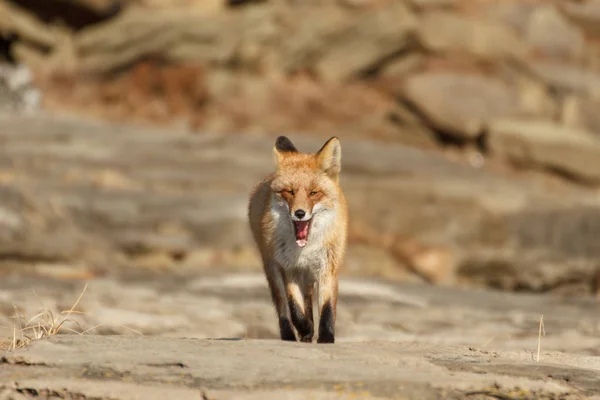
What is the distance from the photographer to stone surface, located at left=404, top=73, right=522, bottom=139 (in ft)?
100

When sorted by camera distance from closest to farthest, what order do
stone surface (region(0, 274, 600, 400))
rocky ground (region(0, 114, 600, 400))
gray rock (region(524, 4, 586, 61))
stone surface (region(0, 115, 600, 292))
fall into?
stone surface (region(0, 274, 600, 400)), rocky ground (region(0, 114, 600, 400)), stone surface (region(0, 115, 600, 292)), gray rock (region(524, 4, 586, 61))

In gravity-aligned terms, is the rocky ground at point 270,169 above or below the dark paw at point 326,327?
above

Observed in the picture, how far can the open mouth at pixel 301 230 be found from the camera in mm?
7316

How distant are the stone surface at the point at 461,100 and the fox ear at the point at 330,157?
23216 millimetres

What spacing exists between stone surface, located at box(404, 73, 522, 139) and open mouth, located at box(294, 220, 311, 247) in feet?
77.6

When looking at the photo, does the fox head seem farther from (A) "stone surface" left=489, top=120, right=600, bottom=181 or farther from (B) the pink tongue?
(A) "stone surface" left=489, top=120, right=600, bottom=181

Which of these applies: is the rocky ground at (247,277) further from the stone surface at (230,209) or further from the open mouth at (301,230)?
the open mouth at (301,230)

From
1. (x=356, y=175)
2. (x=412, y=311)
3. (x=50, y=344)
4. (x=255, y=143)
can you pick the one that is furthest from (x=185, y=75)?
(x=50, y=344)

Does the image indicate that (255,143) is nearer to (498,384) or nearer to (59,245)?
(59,245)

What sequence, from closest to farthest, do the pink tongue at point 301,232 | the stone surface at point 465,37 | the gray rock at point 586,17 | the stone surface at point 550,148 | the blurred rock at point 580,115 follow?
the pink tongue at point 301,232
the stone surface at point 550,148
the blurred rock at point 580,115
the stone surface at point 465,37
the gray rock at point 586,17

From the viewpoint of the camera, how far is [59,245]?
62.3 feet

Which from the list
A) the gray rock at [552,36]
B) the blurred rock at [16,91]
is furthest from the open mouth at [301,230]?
the gray rock at [552,36]

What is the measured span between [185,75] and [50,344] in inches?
1044

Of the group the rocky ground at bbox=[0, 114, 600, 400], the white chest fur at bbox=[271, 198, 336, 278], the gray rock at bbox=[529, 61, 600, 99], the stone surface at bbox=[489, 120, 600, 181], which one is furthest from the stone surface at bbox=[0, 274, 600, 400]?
the gray rock at bbox=[529, 61, 600, 99]
